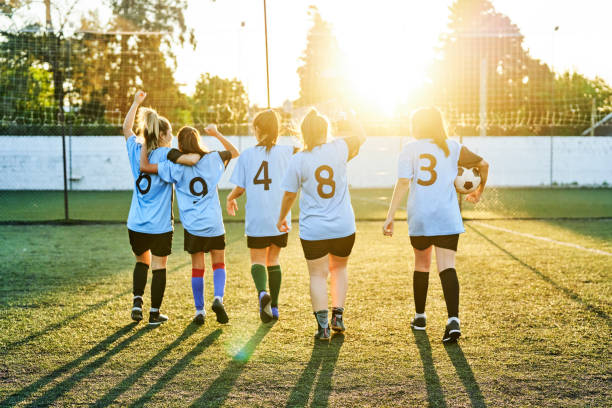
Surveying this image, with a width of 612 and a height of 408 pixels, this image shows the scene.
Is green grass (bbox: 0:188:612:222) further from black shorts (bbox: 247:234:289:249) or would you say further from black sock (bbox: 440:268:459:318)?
black sock (bbox: 440:268:459:318)

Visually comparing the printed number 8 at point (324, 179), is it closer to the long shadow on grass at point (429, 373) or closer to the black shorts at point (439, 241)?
the black shorts at point (439, 241)

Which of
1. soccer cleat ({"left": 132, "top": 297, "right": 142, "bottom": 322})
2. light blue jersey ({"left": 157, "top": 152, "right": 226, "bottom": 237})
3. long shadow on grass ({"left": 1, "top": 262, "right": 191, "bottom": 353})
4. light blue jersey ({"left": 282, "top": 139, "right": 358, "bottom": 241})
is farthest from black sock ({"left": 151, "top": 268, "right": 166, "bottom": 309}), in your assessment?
light blue jersey ({"left": 282, "top": 139, "right": 358, "bottom": 241})

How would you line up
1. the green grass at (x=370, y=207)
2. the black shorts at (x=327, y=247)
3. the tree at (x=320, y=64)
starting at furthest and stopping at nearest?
the tree at (x=320, y=64) → the green grass at (x=370, y=207) → the black shorts at (x=327, y=247)

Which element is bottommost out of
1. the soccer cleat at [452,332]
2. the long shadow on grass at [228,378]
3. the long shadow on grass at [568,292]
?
the long shadow on grass at [568,292]

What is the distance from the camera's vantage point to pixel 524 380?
373 cm

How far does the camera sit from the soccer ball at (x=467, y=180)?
561cm

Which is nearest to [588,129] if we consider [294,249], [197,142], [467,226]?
[467,226]

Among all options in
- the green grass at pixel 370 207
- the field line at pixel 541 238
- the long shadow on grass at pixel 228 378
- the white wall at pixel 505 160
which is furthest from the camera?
the white wall at pixel 505 160

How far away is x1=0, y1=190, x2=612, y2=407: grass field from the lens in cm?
355

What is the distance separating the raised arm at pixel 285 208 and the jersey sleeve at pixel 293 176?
1.9 inches

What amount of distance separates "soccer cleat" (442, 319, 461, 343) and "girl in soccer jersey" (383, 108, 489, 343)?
0.15 feet

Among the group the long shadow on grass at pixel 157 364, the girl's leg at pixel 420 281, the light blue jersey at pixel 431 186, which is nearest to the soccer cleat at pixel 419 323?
the girl's leg at pixel 420 281

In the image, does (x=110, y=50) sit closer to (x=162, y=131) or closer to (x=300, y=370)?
(x=162, y=131)

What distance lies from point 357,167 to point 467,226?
15018 millimetres
